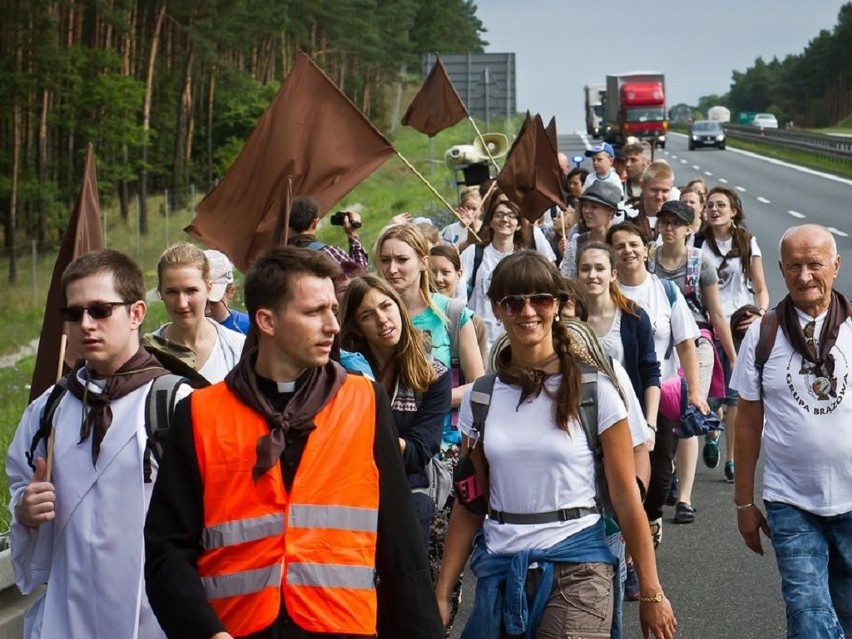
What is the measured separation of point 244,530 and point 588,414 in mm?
1340

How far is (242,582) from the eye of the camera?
3.73 meters

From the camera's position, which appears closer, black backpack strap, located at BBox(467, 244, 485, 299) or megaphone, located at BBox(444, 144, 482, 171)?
black backpack strap, located at BBox(467, 244, 485, 299)

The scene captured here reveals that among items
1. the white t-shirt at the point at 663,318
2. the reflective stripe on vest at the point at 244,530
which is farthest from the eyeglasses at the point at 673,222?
the reflective stripe on vest at the point at 244,530

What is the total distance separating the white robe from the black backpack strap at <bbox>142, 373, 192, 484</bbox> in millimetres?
18

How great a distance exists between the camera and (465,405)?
505 centimetres

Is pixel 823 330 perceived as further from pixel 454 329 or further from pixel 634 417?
pixel 454 329

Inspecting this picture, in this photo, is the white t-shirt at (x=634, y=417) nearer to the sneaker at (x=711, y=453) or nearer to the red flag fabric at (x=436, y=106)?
the sneaker at (x=711, y=453)

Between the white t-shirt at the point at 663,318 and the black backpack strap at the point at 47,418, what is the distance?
3829 mm

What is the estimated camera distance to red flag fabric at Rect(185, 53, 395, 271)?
26.0 feet

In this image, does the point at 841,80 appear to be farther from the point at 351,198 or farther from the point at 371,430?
the point at 371,430

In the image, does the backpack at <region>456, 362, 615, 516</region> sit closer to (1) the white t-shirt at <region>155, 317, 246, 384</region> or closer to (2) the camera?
(1) the white t-shirt at <region>155, 317, 246, 384</region>

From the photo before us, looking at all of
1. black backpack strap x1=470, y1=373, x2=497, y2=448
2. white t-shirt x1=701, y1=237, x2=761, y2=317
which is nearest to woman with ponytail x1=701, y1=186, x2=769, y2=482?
white t-shirt x1=701, y1=237, x2=761, y2=317

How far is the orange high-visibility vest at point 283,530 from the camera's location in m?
3.71

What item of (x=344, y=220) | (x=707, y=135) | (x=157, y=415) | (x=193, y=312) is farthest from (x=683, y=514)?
(x=707, y=135)
